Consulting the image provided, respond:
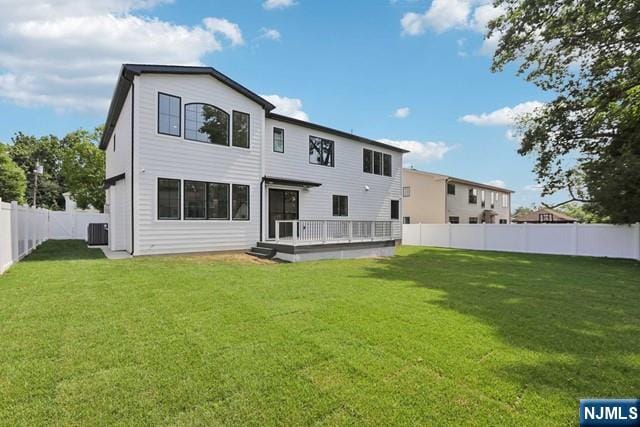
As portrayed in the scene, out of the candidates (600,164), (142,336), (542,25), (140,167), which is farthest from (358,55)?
(142,336)

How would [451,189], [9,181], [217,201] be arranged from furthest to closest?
[451,189] < [9,181] < [217,201]

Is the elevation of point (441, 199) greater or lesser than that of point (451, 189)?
lesser

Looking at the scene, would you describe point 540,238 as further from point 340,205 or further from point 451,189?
point 340,205

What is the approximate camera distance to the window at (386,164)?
1964 centimetres

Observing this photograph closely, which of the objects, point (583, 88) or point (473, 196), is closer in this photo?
point (583, 88)

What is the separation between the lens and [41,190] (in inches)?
1599

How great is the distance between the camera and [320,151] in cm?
1631

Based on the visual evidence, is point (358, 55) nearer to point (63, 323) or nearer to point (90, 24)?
point (90, 24)

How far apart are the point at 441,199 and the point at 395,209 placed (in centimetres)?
782

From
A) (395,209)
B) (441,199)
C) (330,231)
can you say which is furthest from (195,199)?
(441,199)

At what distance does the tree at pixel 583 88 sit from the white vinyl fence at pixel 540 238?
1.03m

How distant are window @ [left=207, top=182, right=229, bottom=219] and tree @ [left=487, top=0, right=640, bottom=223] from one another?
13601mm

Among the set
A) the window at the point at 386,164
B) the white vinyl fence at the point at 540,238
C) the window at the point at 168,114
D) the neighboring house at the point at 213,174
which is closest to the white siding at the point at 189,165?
the neighboring house at the point at 213,174

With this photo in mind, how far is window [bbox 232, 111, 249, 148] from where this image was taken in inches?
507
